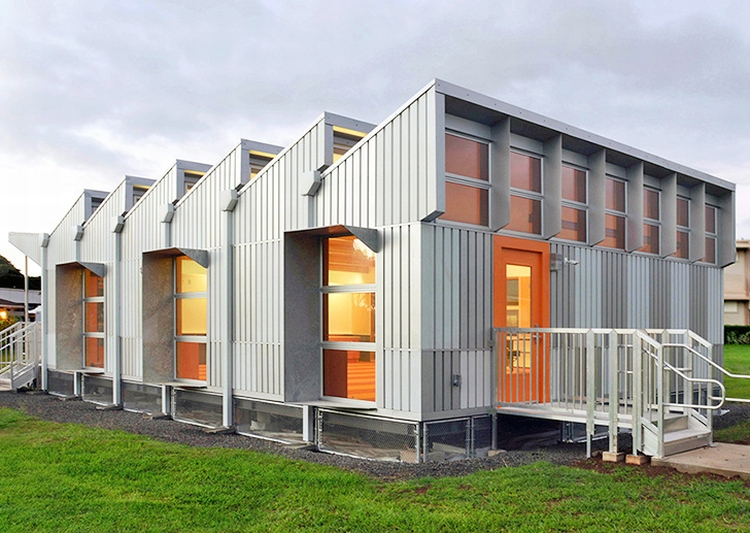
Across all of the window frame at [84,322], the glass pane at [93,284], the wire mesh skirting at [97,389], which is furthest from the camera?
the glass pane at [93,284]

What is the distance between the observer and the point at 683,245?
42.5ft

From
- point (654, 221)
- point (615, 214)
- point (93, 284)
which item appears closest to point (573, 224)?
point (615, 214)

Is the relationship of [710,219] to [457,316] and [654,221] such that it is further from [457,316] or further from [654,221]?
[457,316]

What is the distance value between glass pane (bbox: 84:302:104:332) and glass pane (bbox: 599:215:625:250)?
10.3 metres

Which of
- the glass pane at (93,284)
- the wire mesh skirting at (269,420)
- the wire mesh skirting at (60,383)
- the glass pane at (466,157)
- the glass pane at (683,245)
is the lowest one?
the wire mesh skirting at (60,383)

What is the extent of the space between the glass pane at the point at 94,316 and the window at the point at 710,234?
12.4 m

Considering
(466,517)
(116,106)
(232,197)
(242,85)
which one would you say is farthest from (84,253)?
(466,517)

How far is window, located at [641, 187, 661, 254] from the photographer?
39.2 feet

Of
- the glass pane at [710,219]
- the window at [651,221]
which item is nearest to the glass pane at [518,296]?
the window at [651,221]

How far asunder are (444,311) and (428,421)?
1.27m

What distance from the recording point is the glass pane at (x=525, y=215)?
9.35 metres

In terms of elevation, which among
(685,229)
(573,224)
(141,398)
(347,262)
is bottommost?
(141,398)

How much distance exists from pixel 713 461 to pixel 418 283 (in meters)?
3.45

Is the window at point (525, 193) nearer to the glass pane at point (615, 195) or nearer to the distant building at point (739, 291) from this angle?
the glass pane at point (615, 195)
